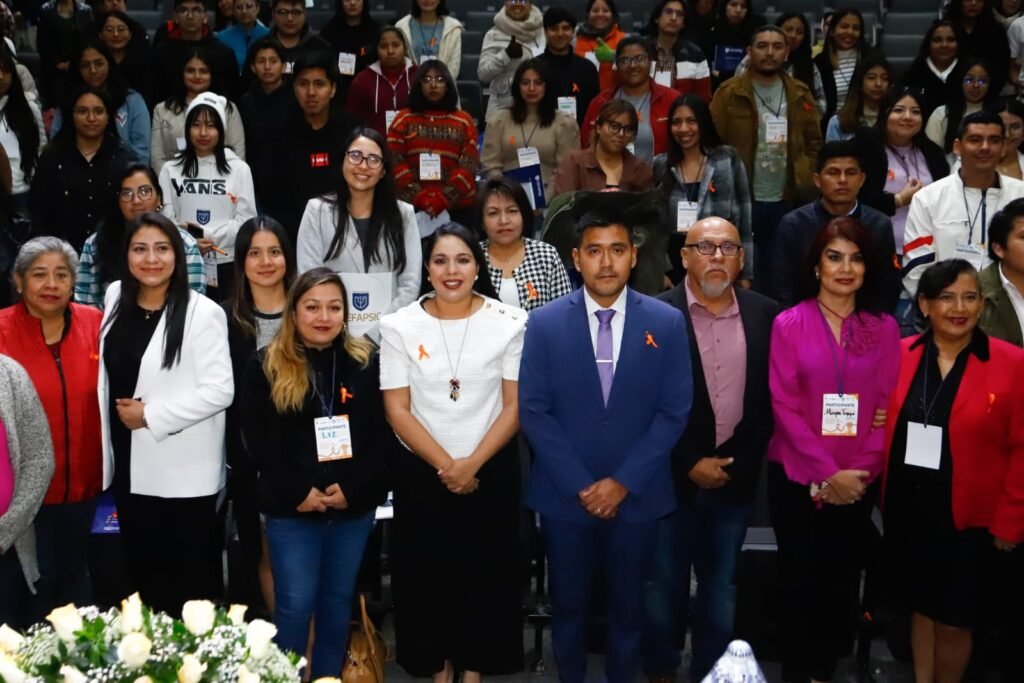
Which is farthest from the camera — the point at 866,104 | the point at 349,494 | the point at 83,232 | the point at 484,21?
the point at 484,21

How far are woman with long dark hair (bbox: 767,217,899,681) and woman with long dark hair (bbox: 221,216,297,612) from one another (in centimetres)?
164

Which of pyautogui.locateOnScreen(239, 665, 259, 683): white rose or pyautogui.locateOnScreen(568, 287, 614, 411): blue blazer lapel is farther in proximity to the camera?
pyautogui.locateOnScreen(568, 287, 614, 411): blue blazer lapel

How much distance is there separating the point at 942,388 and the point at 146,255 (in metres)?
2.49

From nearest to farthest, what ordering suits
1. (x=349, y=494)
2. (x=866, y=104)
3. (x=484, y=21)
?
(x=349, y=494) → (x=866, y=104) → (x=484, y=21)

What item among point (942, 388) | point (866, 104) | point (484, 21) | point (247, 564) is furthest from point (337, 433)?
point (484, 21)

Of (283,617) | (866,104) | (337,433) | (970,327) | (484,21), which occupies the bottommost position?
(283,617)

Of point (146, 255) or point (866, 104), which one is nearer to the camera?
point (146, 255)

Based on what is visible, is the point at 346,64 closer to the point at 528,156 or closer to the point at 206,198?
the point at 528,156

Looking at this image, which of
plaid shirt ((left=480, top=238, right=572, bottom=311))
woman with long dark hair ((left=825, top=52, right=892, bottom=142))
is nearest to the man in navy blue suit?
plaid shirt ((left=480, top=238, right=572, bottom=311))

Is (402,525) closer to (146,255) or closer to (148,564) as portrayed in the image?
(148,564)

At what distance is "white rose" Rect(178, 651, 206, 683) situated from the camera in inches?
77.6

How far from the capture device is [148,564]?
3568 mm

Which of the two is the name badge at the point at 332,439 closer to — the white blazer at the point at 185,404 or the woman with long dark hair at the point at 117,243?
the white blazer at the point at 185,404

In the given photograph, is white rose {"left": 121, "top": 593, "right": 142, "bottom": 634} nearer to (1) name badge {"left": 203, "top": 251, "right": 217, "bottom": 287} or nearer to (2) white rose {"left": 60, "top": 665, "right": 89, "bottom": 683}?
(2) white rose {"left": 60, "top": 665, "right": 89, "bottom": 683}
